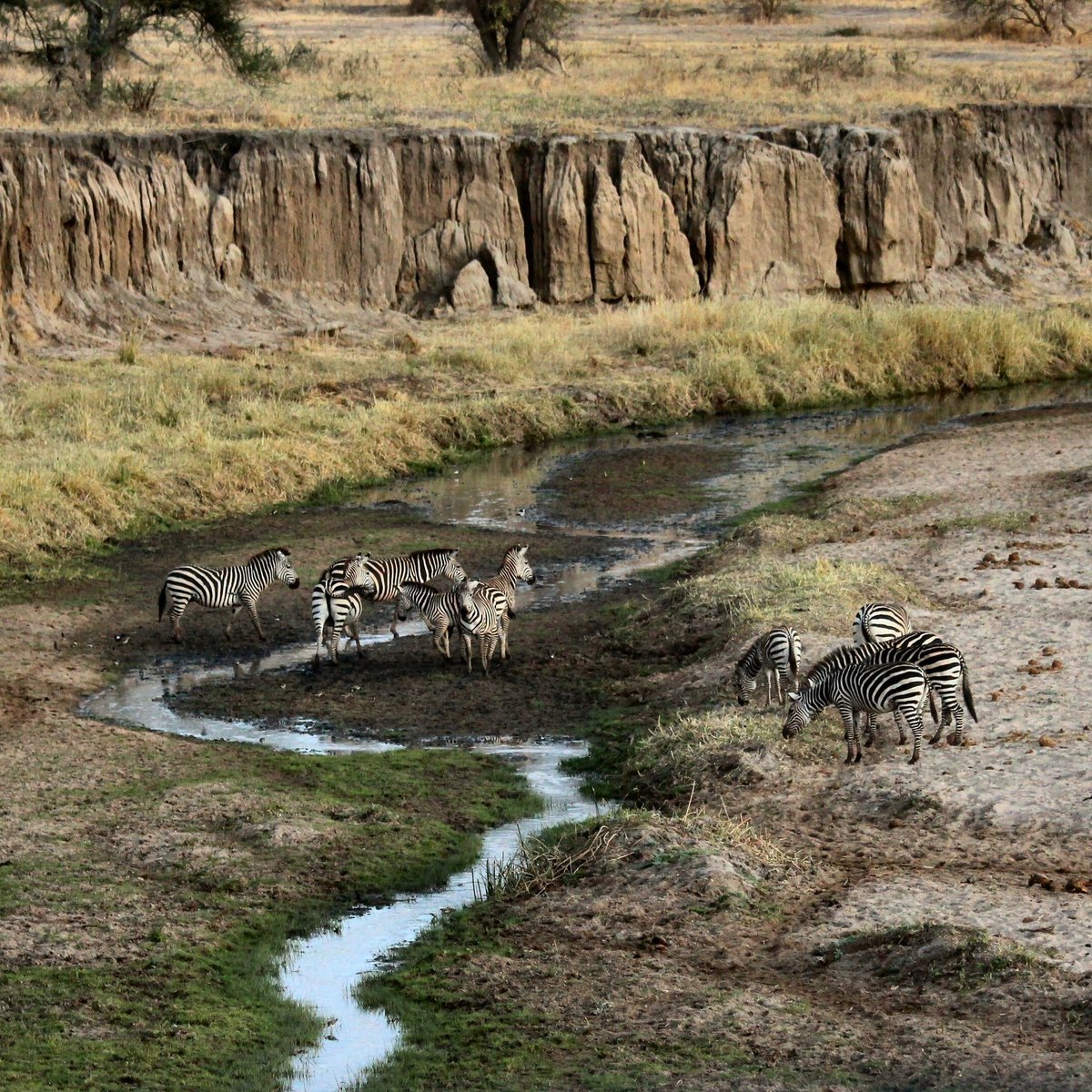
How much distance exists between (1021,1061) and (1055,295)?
1408 inches

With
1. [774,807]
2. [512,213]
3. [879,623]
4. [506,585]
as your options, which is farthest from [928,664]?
→ [512,213]

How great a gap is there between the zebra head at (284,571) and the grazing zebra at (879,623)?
6.50 m

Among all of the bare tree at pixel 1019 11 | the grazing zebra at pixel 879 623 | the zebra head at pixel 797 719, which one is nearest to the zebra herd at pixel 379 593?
the grazing zebra at pixel 879 623

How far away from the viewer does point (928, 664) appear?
14055 mm

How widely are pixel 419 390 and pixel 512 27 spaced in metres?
26.2

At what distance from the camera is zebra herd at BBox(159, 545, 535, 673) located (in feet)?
58.1

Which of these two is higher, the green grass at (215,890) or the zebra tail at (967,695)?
the zebra tail at (967,695)

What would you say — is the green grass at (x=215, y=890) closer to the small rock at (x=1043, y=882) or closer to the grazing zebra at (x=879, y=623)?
the grazing zebra at (x=879, y=623)

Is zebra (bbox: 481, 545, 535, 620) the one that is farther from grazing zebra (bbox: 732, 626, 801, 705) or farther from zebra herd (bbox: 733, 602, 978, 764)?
zebra herd (bbox: 733, 602, 978, 764)

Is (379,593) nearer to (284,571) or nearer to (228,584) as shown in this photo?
(284,571)

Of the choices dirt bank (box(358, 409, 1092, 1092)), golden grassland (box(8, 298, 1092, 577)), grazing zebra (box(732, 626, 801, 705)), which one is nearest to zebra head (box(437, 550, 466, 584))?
dirt bank (box(358, 409, 1092, 1092))

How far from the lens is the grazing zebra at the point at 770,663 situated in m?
15.2

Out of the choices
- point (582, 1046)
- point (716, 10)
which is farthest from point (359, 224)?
point (716, 10)

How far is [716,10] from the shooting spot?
73.7 m
